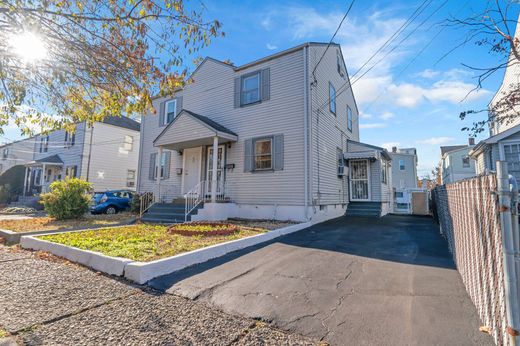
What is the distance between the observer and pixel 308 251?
5.73 meters

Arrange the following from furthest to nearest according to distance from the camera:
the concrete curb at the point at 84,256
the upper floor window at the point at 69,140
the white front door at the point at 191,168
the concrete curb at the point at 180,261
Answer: the upper floor window at the point at 69,140
the white front door at the point at 191,168
the concrete curb at the point at 84,256
the concrete curb at the point at 180,261

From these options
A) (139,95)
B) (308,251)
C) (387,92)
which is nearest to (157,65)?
(139,95)

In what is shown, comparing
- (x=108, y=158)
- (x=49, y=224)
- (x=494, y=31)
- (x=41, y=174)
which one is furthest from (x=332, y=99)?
(x=41, y=174)

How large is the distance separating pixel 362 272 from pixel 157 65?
5.41m

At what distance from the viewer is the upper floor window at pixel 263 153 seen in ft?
35.1

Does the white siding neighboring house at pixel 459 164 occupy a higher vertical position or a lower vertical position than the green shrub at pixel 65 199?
higher

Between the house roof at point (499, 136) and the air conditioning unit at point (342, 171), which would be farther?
the air conditioning unit at point (342, 171)

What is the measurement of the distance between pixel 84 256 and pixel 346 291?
15.5ft

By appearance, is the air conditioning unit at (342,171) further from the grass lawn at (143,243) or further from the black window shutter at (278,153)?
the grass lawn at (143,243)

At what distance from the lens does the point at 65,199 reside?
10.3 metres

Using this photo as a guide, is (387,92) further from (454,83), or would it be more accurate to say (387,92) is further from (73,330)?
(73,330)

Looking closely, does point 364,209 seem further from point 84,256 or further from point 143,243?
point 84,256

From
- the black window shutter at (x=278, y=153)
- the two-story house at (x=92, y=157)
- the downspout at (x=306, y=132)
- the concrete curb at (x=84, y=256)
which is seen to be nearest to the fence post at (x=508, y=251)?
the concrete curb at (x=84, y=256)

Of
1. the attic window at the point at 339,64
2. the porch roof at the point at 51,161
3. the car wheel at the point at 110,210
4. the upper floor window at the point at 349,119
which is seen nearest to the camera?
the attic window at the point at 339,64
